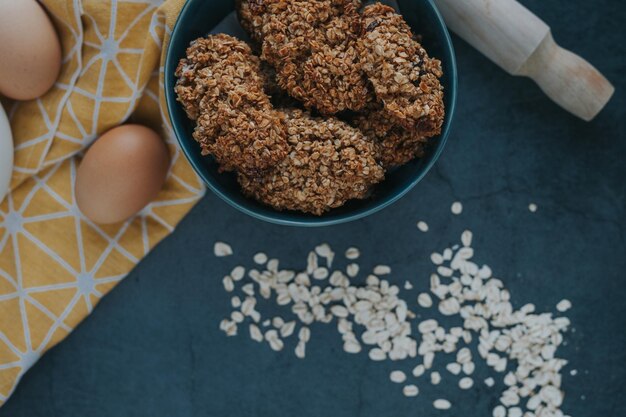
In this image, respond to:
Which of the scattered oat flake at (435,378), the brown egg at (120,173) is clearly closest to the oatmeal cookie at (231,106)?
the brown egg at (120,173)

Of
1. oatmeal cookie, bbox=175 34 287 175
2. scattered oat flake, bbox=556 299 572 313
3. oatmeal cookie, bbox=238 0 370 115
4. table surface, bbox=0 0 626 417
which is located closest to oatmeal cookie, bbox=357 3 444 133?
oatmeal cookie, bbox=238 0 370 115

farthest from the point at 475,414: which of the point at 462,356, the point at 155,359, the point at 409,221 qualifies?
the point at 155,359

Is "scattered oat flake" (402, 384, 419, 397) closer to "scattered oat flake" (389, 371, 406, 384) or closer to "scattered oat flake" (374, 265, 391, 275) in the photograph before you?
"scattered oat flake" (389, 371, 406, 384)

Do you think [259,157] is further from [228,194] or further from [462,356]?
[462,356]

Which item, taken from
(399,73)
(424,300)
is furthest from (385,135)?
(424,300)

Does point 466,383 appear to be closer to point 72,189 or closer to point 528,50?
point 528,50

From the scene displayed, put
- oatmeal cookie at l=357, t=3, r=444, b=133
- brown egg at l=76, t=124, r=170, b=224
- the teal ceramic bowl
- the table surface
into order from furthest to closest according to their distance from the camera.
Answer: the table surface → brown egg at l=76, t=124, r=170, b=224 → the teal ceramic bowl → oatmeal cookie at l=357, t=3, r=444, b=133
